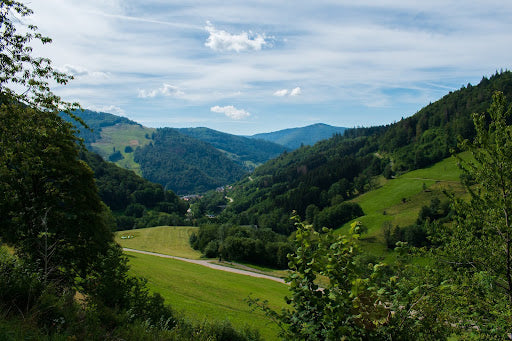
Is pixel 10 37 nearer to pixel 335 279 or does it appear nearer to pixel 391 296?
pixel 335 279

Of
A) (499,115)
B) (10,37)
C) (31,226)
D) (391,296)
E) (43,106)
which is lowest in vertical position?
(31,226)

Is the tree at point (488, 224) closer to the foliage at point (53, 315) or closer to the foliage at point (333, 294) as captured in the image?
the foliage at point (333, 294)

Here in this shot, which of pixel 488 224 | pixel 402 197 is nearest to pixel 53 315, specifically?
pixel 488 224

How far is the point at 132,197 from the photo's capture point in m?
166

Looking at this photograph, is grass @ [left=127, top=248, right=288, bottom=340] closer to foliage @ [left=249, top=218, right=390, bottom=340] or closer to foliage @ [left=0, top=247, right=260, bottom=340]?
foliage @ [left=0, top=247, right=260, bottom=340]

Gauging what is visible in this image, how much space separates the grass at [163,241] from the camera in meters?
85.0

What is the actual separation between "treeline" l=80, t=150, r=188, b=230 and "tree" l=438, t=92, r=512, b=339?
448 ft

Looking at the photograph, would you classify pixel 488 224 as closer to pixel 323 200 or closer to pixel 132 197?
pixel 323 200

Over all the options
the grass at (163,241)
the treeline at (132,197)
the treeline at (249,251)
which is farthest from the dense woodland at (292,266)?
the treeline at (132,197)

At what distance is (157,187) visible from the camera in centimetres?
18100

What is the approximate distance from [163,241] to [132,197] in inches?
3182

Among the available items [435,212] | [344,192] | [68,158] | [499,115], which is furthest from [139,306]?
[344,192]

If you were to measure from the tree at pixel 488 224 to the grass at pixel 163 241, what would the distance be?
75455mm

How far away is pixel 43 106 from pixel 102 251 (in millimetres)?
10623
